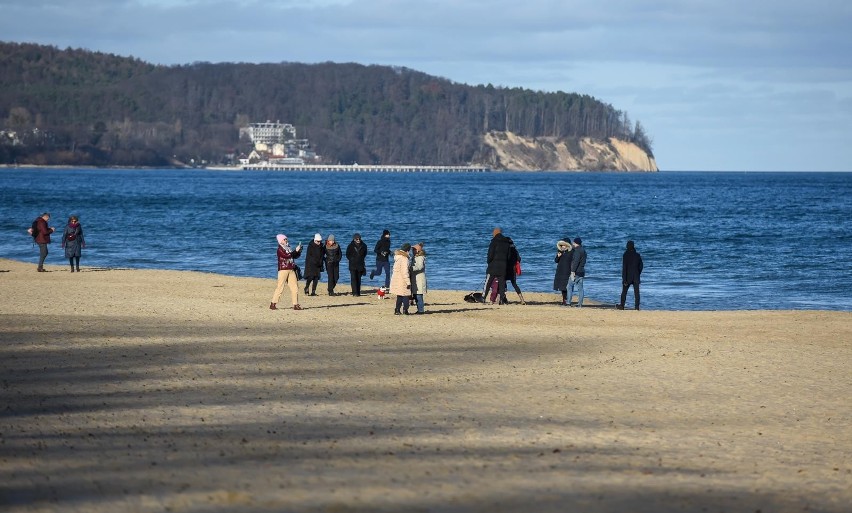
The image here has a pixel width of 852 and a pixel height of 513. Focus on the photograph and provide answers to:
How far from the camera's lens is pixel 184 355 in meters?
16.5

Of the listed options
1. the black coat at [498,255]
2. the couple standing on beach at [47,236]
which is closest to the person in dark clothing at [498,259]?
the black coat at [498,255]

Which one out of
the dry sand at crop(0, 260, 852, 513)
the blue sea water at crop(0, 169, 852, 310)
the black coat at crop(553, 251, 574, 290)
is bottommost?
the blue sea water at crop(0, 169, 852, 310)

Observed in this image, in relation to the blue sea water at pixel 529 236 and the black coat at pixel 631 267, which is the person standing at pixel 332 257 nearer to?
the blue sea water at pixel 529 236

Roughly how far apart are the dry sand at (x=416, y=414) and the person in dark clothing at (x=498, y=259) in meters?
3.25

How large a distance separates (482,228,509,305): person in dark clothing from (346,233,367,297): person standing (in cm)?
293

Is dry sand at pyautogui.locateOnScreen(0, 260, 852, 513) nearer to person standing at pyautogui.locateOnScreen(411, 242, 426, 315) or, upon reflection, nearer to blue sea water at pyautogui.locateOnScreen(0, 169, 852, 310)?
person standing at pyautogui.locateOnScreen(411, 242, 426, 315)

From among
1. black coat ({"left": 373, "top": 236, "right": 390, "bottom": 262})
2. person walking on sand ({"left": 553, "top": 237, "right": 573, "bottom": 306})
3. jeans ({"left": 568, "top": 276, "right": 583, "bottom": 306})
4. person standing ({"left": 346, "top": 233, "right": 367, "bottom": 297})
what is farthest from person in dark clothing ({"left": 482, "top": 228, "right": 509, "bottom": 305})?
person standing ({"left": 346, "top": 233, "right": 367, "bottom": 297})

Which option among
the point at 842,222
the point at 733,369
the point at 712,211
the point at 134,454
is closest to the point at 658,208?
the point at 712,211

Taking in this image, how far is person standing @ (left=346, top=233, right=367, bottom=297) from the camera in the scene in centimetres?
2698

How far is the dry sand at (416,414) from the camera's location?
9250 mm

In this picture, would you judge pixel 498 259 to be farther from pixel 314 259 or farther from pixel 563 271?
pixel 314 259

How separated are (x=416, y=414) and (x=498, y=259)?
1370 cm

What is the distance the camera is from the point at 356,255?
88.9 feet

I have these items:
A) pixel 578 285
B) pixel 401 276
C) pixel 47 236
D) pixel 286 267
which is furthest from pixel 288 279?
pixel 47 236
